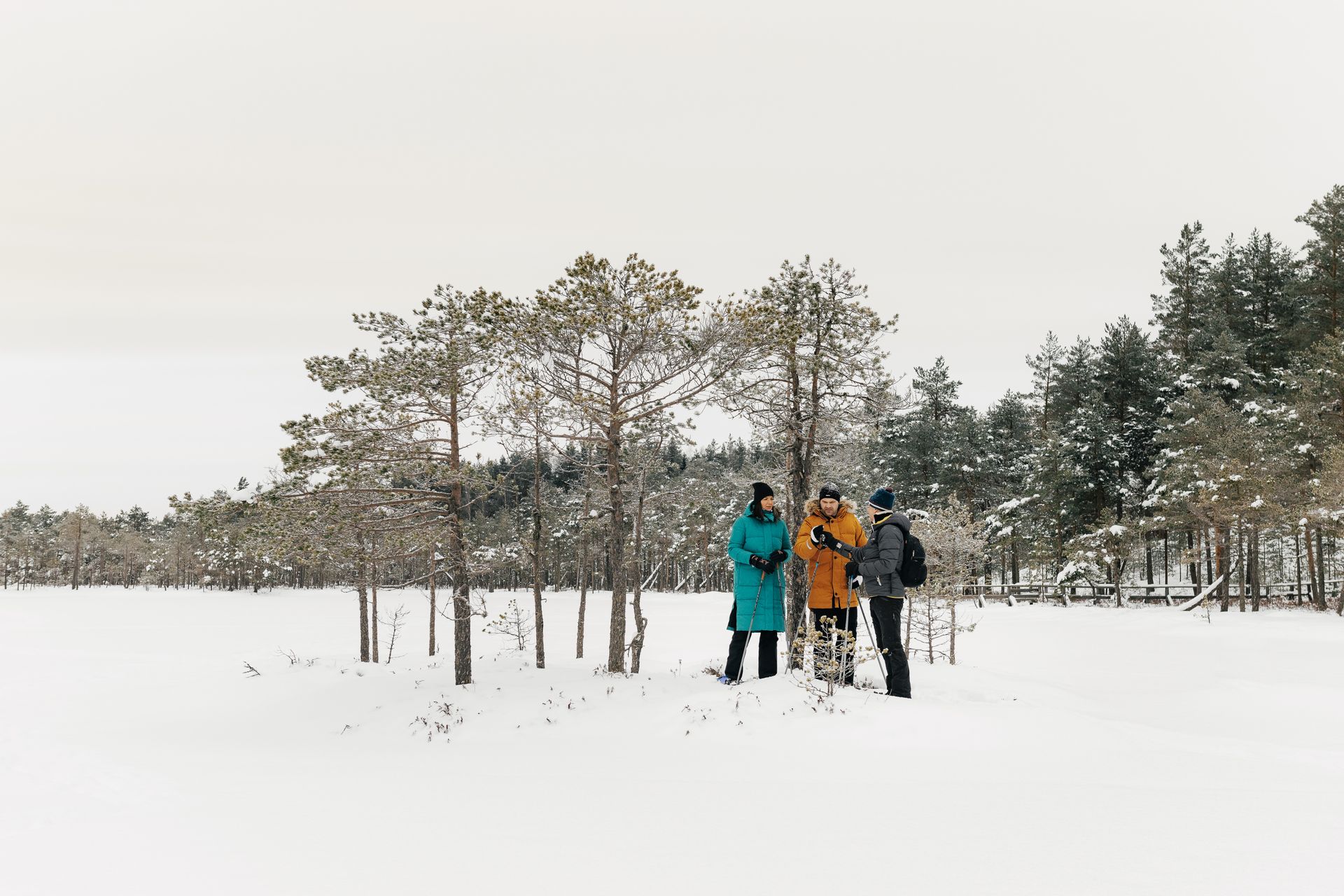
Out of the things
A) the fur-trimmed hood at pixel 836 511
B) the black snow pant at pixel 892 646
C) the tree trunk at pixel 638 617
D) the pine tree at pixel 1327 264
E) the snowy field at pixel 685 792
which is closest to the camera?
the snowy field at pixel 685 792

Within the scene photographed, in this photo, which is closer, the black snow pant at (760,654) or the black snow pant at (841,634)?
the black snow pant at (841,634)

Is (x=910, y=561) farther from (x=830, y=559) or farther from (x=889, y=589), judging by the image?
(x=830, y=559)

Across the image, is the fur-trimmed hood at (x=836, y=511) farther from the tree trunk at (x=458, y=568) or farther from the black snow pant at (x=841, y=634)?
the tree trunk at (x=458, y=568)

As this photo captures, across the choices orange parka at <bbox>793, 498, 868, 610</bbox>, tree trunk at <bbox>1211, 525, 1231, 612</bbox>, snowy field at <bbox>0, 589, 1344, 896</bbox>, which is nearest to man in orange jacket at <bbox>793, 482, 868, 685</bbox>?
orange parka at <bbox>793, 498, 868, 610</bbox>

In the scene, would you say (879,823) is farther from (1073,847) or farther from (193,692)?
(193,692)

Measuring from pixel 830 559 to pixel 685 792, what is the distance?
143 inches

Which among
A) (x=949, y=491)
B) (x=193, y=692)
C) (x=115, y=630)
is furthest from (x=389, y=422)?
(x=115, y=630)

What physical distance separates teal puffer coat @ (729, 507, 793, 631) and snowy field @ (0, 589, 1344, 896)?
894 millimetres

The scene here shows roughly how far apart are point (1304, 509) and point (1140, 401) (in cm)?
1451

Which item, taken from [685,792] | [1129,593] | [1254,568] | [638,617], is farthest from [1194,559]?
[685,792]

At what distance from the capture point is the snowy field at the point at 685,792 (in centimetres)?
362

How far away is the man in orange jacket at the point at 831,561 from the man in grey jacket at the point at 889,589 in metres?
0.56

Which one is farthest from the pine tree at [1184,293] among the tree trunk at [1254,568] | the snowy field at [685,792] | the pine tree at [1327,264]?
the snowy field at [685,792]

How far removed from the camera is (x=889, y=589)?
720 cm
